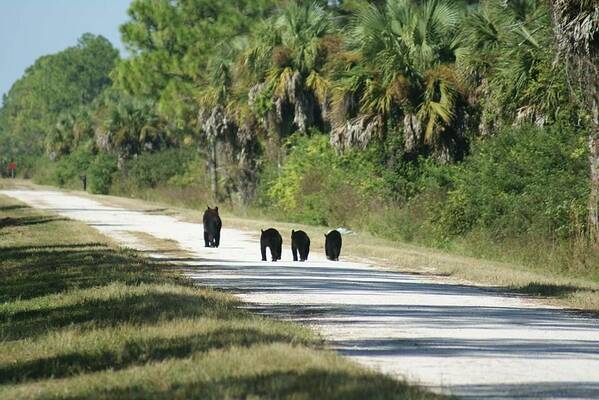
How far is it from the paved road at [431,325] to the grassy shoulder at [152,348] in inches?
24.0

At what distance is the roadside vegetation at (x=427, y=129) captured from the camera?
2811 cm

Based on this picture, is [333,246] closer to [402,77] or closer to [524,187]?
[524,187]

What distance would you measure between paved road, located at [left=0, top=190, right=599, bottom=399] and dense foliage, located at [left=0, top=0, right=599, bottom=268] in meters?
5.91

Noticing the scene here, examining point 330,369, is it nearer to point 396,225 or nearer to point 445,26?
point 396,225

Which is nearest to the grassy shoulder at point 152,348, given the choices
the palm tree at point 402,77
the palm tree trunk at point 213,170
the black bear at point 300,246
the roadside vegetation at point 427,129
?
the black bear at point 300,246

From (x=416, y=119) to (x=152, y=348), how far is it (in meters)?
27.9

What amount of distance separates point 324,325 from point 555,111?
737 inches

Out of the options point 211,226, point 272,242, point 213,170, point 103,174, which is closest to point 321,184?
point 211,226

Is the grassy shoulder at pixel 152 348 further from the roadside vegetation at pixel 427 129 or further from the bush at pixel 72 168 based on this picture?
the bush at pixel 72 168

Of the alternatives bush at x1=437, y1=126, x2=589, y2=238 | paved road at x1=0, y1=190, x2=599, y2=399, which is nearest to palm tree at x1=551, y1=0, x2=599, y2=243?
bush at x1=437, y1=126, x2=589, y2=238

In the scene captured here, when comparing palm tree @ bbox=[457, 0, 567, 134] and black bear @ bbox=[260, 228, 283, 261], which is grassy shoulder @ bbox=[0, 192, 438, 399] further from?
palm tree @ bbox=[457, 0, 567, 134]

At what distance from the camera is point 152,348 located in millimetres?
11781

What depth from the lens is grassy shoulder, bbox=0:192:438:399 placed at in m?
9.53

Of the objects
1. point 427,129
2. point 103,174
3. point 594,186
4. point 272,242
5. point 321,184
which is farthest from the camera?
point 103,174
